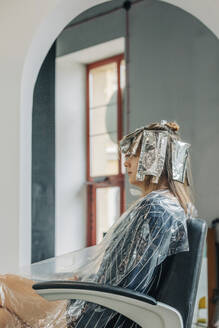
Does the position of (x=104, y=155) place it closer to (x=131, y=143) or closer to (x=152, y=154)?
(x=131, y=143)

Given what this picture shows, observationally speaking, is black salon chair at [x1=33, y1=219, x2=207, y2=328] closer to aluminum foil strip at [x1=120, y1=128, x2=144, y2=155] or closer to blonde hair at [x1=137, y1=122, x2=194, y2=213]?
blonde hair at [x1=137, y1=122, x2=194, y2=213]

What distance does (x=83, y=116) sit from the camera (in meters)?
6.16

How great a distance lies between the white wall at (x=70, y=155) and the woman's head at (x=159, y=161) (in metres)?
4.04

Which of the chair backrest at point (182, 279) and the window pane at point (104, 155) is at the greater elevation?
the window pane at point (104, 155)

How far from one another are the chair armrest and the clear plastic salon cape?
0.09 metres

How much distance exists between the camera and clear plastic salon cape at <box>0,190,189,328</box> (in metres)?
1.54

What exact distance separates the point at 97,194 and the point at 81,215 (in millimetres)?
331

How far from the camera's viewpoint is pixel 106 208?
5.88 metres

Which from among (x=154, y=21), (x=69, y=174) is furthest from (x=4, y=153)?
(x=69, y=174)

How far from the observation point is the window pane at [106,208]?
5715 mm

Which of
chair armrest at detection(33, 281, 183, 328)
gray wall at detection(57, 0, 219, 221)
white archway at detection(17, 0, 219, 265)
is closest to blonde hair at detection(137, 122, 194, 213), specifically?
chair armrest at detection(33, 281, 183, 328)

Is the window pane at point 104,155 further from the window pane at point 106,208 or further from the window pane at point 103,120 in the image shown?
the window pane at point 106,208

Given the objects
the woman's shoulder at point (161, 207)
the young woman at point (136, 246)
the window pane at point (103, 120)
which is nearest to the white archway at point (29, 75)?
the young woman at point (136, 246)

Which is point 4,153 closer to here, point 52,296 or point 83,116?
point 52,296
